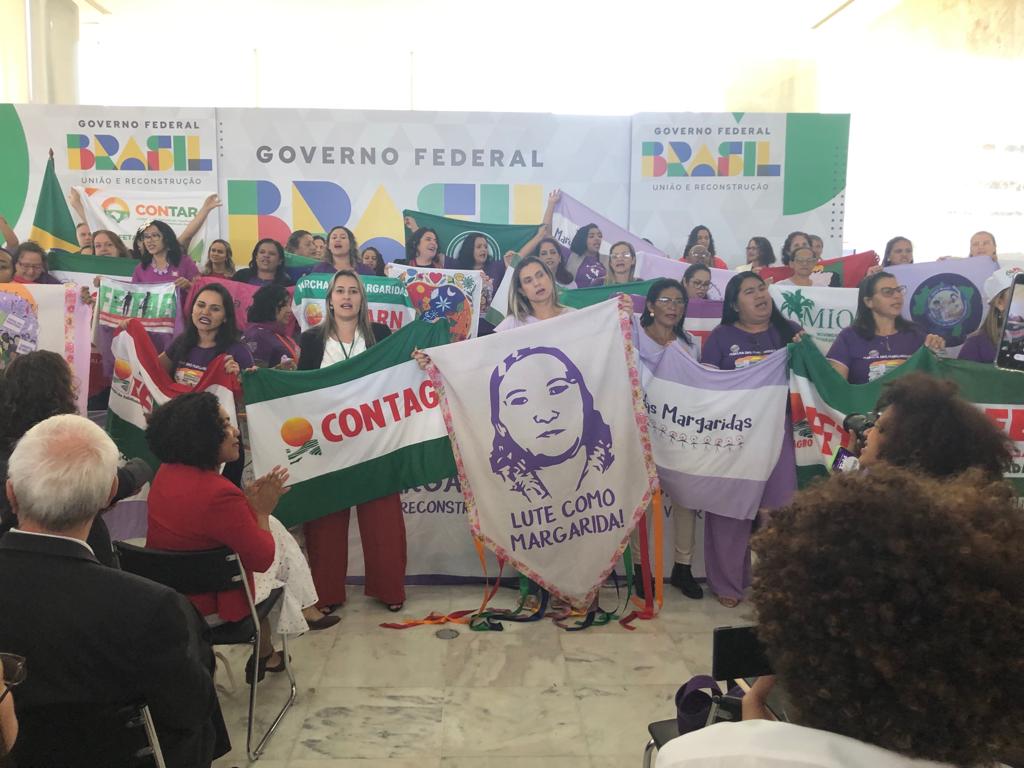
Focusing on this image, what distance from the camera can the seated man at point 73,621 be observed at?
4.87 ft

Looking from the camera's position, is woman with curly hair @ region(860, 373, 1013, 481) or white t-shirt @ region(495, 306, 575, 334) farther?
white t-shirt @ region(495, 306, 575, 334)

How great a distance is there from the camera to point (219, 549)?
2355mm

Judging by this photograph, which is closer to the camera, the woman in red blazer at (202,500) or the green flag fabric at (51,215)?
the woman in red blazer at (202,500)

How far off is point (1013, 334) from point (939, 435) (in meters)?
1.47

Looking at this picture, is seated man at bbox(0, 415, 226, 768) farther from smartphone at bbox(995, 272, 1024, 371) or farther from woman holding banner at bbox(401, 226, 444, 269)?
woman holding banner at bbox(401, 226, 444, 269)

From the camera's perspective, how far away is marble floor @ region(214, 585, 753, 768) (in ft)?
8.28

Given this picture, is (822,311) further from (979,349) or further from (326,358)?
(326,358)

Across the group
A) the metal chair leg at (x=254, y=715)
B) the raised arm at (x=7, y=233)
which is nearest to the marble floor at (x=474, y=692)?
the metal chair leg at (x=254, y=715)

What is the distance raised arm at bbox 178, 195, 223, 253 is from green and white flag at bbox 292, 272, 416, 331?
2144mm

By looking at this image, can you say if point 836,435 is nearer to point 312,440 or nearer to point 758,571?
point 312,440

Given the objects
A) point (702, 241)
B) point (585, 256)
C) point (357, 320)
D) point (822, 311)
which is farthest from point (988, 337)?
point (357, 320)

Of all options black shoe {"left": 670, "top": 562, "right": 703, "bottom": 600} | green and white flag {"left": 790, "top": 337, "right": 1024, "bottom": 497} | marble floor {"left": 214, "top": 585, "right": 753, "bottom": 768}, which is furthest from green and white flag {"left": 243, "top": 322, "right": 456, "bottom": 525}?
green and white flag {"left": 790, "top": 337, "right": 1024, "bottom": 497}

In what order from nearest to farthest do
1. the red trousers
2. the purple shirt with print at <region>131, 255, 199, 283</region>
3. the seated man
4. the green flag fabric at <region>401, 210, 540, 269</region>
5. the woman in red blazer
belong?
the seated man, the woman in red blazer, the red trousers, the purple shirt with print at <region>131, 255, 199, 283</region>, the green flag fabric at <region>401, 210, 540, 269</region>

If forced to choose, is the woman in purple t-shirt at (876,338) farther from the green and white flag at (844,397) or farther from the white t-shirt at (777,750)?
the white t-shirt at (777,750)
